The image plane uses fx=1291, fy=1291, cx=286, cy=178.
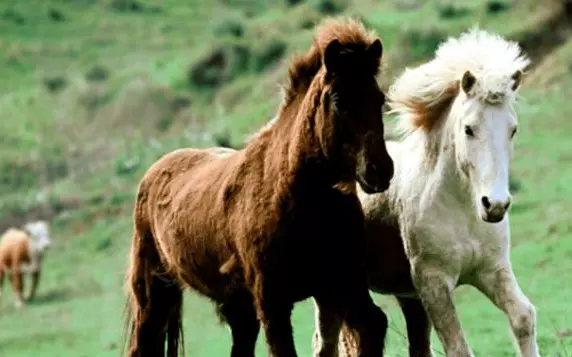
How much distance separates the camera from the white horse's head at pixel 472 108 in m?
6.63

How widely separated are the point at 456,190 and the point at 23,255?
65.2 ft

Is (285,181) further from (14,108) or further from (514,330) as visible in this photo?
(14,108)

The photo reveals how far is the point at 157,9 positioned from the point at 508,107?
164 ft

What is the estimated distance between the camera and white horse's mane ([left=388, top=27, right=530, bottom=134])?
278 inches

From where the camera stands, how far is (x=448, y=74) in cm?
740

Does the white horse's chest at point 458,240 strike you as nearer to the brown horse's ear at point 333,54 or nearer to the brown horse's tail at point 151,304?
the brown horse's ear at point 333,54

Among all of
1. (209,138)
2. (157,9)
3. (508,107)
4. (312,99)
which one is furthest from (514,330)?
(157,9)

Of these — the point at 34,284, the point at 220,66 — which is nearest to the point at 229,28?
the point at 220,66

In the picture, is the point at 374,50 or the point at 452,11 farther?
the point at 452,11

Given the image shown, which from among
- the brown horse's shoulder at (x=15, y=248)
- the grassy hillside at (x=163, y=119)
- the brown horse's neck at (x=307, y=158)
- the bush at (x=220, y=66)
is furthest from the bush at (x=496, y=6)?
the brown horse's neck at (x=307, y=158)

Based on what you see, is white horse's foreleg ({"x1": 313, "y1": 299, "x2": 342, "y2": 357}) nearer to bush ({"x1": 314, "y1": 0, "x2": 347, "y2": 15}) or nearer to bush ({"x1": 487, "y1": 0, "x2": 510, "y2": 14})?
bush ({"x1": 487, "y1": 0, "x2": 510, "y2": 14})

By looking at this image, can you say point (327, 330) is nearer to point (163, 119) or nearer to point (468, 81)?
point (468, 81)

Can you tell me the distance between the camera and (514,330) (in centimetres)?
701

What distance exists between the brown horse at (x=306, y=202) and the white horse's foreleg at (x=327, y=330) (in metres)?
0.14
